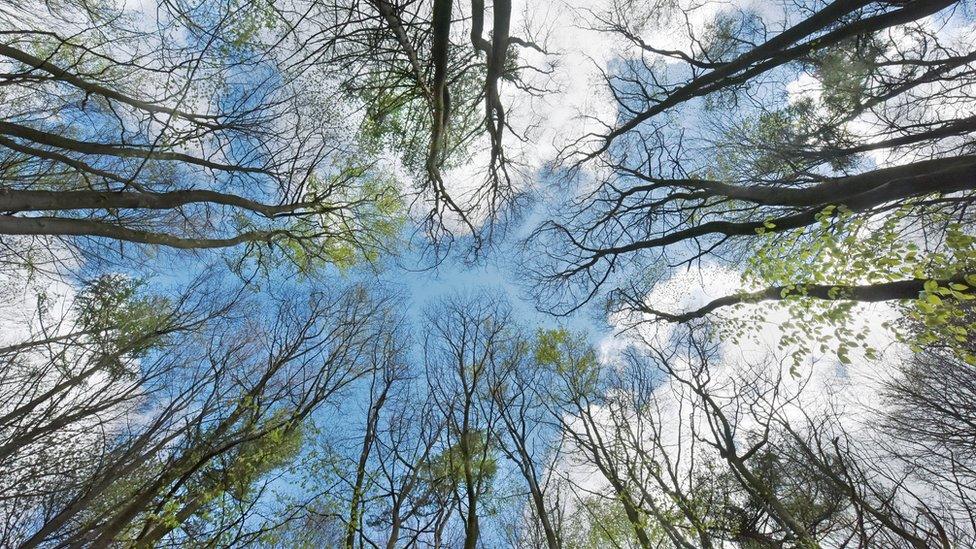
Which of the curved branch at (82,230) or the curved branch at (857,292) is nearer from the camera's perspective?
the curved branch at (857,292)

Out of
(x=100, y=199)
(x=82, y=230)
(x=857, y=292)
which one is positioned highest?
(x=100, y=199)

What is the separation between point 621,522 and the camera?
8.45m

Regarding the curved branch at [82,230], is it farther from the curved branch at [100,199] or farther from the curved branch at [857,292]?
the curved branch at [857,292]

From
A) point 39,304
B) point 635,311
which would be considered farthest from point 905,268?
point 39,304

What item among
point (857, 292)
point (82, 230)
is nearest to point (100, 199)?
point (82, 230)

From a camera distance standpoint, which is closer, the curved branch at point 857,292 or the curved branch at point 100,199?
the curved branch at point 857,292

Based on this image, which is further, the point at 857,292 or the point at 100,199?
the point at 100,199

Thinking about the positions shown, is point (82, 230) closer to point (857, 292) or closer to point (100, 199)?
point (100, 199)

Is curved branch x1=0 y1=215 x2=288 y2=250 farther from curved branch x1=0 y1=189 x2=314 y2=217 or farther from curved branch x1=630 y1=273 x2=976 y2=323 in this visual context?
curved branch x1=630 y1=273 x2=976 y2=323

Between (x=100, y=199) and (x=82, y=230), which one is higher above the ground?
(x=100, y=199)

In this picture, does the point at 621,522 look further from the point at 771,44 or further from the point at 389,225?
the point at 771,44

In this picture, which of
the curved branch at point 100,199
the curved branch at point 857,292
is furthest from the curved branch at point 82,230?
the curved branch at point 857,292

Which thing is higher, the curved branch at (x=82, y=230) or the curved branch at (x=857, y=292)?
the curved branch at (x=82, y=230)

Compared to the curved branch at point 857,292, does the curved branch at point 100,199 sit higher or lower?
higher
